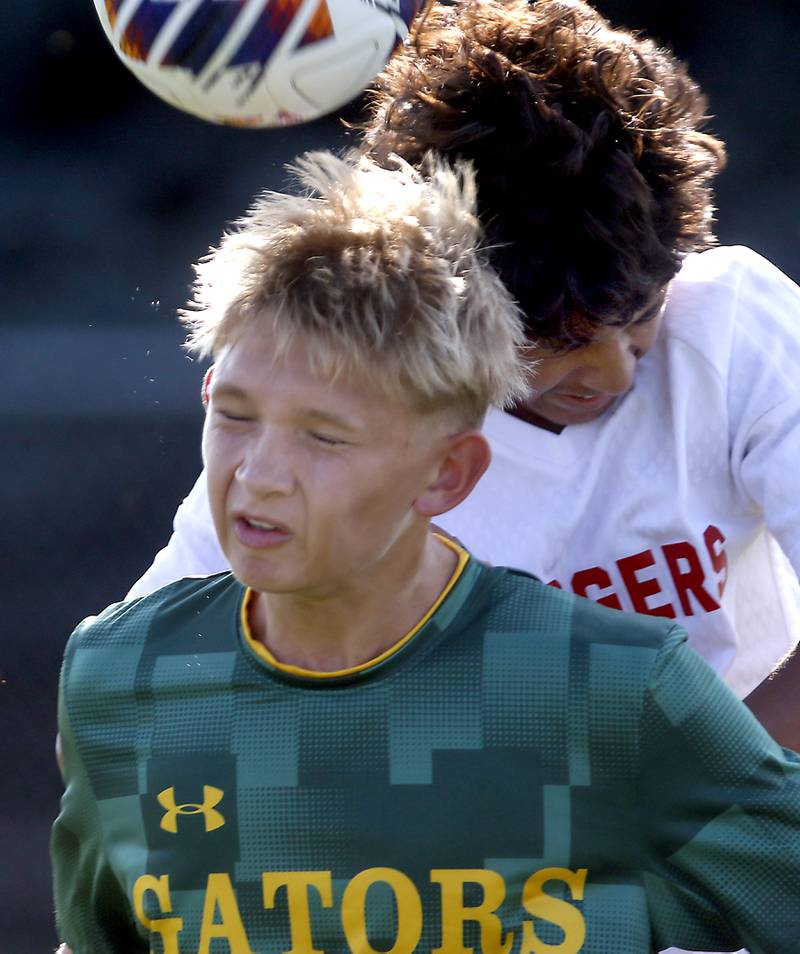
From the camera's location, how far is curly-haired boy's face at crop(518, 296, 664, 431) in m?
1.80

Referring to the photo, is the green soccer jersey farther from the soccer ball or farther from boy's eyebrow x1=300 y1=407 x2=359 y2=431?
the soccer ball

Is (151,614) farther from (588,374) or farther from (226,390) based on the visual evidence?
(588,374)

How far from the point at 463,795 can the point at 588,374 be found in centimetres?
50

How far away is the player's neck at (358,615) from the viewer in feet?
5.35

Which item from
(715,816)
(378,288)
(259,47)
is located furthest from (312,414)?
(259,47)

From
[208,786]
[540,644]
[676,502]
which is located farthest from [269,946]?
[676,502]

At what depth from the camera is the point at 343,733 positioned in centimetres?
160

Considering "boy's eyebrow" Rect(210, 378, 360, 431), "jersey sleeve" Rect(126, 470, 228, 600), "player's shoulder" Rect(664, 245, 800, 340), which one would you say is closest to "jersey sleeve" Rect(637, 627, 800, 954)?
"boy's eyebrow" Rect(210, 378, 360, 431)

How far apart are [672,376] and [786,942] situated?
25.1 inches

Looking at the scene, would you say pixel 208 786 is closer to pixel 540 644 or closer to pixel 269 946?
pixel 269 946

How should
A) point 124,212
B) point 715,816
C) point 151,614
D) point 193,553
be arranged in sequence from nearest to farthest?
point 715,816 → point 151,614 → point 193,553 → point 124,212

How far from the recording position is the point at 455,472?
1.64 m

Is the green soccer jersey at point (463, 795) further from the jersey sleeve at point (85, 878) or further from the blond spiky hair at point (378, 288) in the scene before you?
the blond spiky hair at point (378, 288)

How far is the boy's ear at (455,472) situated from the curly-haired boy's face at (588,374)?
0.54 feet
